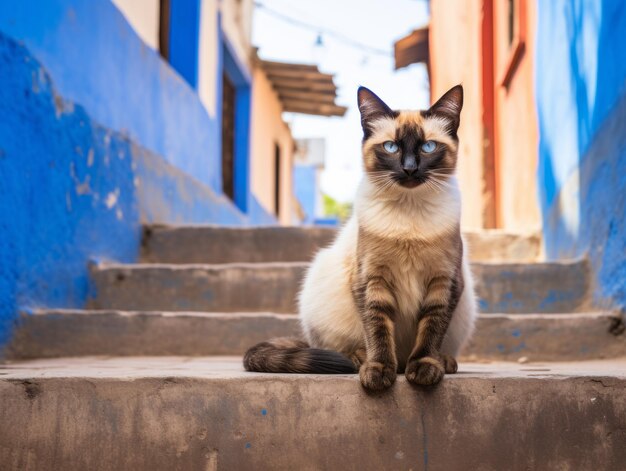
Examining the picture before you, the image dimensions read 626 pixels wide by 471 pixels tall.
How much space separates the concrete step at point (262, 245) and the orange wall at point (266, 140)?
231 inches

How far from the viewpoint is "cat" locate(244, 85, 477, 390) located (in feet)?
6.57

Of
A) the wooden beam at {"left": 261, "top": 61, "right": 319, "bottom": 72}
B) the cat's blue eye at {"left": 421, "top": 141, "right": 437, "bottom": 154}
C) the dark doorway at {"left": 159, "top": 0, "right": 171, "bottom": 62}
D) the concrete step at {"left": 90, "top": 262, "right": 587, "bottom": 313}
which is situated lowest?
the concrete step at {"left": 90, "top": 262, "right": 587, "bottom": 313}

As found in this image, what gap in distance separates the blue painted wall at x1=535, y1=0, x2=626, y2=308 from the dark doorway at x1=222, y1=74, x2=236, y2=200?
5828mm

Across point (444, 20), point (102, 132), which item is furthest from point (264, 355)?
point (444, 20)

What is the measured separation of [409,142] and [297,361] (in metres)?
0.79

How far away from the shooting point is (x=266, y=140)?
38.9 feet

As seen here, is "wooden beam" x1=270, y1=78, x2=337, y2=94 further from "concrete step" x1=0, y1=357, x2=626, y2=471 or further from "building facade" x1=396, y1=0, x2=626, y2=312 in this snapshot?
"concrete step" x1=0, y1=357, x2=626, y2=471

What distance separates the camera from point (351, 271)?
2277mm

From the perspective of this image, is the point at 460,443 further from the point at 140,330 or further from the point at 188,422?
the point at 140,330

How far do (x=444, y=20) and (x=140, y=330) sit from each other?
7.28 meters

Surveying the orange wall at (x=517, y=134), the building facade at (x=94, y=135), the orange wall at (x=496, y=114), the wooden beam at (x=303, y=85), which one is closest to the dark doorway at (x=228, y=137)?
the wooden beam at (x=303, y=85)

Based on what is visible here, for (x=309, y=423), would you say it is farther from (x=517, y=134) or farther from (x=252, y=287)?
(x=517, y=134)

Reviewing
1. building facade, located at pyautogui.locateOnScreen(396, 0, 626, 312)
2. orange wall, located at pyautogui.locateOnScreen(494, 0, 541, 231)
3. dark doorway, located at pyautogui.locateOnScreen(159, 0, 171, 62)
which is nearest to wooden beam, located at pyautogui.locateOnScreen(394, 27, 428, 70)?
building facade, located at pyautogui.locateOnScreen(396, 0, 626, 312)

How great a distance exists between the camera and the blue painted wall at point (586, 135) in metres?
2.90
